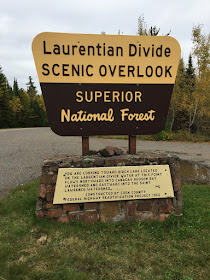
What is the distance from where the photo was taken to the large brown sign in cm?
297

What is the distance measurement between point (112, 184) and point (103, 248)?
0.89 metres

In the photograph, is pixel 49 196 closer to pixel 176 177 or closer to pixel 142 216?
pixel 142 216

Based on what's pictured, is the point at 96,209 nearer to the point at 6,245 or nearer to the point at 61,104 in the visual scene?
the point at 6,245

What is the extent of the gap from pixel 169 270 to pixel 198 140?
1213 cm

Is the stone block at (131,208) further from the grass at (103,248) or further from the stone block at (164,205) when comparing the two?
the stone block at (164,205)

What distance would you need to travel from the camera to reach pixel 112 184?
3.04 metres

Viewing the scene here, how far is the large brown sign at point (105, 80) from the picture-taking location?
9.75ft

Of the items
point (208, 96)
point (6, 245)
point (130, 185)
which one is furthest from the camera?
point (208, 96)

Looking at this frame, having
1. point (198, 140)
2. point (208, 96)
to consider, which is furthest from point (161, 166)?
point (208, 96)

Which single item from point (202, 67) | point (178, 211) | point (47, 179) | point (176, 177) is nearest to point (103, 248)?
point (47, 179)

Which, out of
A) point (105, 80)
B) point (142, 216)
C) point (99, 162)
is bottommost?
point (142, 216)

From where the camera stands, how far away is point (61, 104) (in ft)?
10.1

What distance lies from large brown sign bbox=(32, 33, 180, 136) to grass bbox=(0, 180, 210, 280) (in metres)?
1.51

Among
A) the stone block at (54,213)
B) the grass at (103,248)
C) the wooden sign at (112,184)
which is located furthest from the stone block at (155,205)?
the stone block at (54,213)
